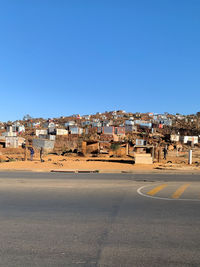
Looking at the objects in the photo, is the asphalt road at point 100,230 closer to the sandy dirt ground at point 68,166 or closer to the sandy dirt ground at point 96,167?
the sandy dirt ground at point 96,167

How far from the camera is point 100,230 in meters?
5.13

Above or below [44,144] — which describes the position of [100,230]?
below

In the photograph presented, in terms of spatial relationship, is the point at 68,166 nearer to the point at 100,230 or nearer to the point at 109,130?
the point at 100,230

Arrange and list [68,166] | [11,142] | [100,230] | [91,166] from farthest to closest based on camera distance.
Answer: [11,142]
[68,166]
[91,166]
[100,230]

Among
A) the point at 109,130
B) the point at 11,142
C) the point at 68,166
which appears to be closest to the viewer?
the point at 68,166

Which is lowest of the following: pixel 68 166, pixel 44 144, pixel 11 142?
pixel 68 166


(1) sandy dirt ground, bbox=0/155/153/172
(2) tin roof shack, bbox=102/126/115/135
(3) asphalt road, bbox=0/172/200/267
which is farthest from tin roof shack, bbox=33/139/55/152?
(3) asphalt road, bbox=0/172/200/267

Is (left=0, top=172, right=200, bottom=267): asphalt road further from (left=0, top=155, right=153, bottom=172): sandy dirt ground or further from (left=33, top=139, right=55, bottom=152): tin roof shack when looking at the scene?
(left=33, top=139, right=55, bottom=152): tin roof shack

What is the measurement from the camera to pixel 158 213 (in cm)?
644

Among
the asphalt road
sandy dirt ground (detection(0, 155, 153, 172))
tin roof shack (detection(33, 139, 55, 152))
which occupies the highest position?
tin roof shack (detection(33, 139, 55, 152))

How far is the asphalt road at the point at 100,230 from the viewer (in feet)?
12.9

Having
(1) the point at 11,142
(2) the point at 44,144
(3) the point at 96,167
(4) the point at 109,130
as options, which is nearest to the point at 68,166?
(3) the point at 96,167

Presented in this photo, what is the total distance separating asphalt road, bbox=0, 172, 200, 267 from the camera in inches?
154

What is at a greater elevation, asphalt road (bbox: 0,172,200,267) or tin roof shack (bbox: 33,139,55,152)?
tin roof shack (bbox: 33,139,55,152)
